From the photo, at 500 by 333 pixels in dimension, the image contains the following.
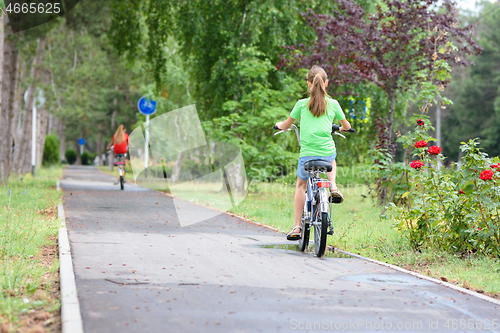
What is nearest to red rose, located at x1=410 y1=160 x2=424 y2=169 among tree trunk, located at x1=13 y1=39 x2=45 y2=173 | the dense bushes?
the dense bushes

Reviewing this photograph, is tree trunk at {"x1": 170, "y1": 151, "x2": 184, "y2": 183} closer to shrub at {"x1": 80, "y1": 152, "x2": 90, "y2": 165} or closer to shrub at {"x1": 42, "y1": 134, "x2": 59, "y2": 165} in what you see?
shrub at {"x1": 42, "y1": 134, "x2": 59, "y2": 165}

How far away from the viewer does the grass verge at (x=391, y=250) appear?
20.1ft

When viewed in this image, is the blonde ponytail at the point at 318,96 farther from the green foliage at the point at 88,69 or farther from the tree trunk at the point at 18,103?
the tree trunk at the point at 18,103

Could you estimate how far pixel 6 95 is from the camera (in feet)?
59.9

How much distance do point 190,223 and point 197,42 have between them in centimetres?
956

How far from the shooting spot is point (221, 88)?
18.2 meters

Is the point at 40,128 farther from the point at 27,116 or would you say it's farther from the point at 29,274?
the point at 29,274

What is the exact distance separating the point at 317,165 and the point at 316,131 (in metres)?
0.47

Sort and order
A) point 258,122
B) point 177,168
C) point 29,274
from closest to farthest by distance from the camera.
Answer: point 29,274
point 177,168
point 258,122

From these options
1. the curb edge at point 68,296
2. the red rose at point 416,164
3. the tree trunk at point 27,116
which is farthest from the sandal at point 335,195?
the tree trunk at point 27,116

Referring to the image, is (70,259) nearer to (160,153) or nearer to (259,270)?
(259,270)

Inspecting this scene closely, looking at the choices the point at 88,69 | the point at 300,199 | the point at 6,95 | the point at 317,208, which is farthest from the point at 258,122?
the point at 88,69

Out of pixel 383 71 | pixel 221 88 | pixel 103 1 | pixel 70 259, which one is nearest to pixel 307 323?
pixel 70 259

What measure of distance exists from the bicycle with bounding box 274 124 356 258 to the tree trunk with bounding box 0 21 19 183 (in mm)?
12525
